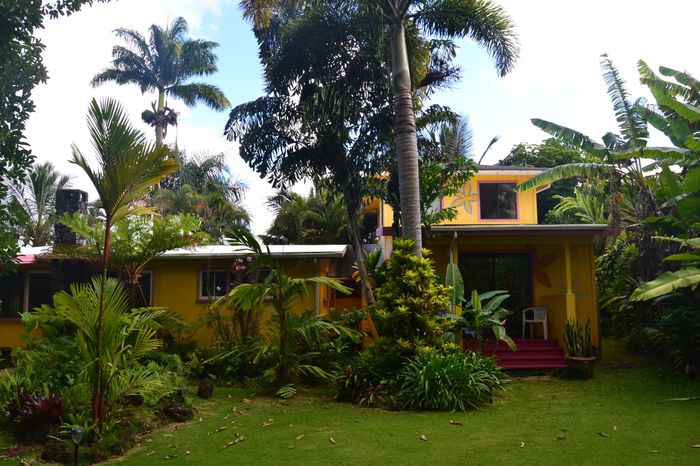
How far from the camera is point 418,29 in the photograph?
44.0 feet

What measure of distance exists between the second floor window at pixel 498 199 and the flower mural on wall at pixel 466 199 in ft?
0.83

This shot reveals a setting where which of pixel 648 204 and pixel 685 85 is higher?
pixel 685 85

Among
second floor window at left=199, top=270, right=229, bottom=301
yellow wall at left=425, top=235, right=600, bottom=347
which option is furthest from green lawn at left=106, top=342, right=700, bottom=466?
second floor window at left=199, top=270, right=229, bottom=301

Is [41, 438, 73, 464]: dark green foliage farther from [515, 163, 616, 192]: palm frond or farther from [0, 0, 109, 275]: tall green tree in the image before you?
[515, 163, 616, 192]: palm frond

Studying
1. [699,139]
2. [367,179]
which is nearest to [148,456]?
[367,179]

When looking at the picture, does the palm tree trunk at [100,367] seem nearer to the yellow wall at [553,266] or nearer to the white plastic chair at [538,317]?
the yellow wall at [553,266]

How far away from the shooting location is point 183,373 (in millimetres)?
11000

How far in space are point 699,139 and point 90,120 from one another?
34.5 ft

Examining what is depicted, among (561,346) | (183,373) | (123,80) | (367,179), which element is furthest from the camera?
(123,80)

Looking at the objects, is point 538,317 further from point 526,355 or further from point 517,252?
point 517,252

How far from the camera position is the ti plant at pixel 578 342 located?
1186 centimetres

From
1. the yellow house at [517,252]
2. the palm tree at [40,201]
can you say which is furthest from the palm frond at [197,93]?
the yellow house at [517,252]

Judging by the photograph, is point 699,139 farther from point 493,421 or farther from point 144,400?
point 144,400

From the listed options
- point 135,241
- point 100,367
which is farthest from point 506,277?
point 100,367
